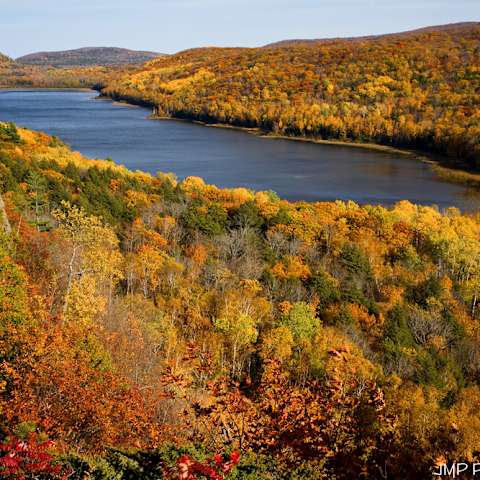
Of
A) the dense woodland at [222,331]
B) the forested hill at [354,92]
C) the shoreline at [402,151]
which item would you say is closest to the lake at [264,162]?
the shoreline at [402,151]

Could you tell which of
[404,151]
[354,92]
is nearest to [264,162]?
[404,151]

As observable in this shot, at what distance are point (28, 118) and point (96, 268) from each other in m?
90.7

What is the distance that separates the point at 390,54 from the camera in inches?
Result: 4781

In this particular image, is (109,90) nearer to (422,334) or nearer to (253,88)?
(253,88)

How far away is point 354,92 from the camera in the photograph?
110 metres

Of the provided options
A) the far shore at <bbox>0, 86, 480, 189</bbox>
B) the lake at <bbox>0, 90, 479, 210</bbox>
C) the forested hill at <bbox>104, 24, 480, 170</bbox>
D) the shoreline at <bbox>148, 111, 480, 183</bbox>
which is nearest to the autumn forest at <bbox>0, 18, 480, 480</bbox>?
the far shore at <bbox>0, 86, 480, 189</bbox>

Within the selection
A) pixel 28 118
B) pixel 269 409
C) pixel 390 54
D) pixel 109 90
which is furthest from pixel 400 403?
pixel 109 90

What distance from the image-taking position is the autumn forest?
6.81 m

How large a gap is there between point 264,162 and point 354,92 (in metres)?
50.0

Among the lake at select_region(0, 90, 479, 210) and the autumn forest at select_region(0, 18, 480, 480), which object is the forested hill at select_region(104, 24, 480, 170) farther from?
the autumn forest at select_region(0, 18, 480, 480)

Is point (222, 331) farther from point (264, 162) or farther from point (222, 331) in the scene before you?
point (264, 162)

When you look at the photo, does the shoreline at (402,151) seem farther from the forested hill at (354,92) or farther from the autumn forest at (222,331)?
the autumn forest at (222,331)

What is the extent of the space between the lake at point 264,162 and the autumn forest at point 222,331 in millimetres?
7690

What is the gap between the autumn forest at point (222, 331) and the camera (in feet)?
22.4
